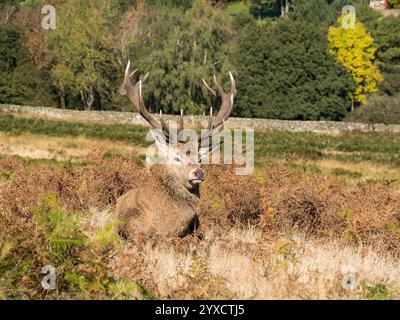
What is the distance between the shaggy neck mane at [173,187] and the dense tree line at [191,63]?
57.3m

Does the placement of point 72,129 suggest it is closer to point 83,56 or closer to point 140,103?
point 83,56

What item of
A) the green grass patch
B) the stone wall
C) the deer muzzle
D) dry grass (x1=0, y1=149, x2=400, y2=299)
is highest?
the deer muzzle

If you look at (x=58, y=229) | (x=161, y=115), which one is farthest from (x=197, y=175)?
(x=58, y=229)

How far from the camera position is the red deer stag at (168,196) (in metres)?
10.1

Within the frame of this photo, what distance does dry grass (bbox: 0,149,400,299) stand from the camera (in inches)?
286

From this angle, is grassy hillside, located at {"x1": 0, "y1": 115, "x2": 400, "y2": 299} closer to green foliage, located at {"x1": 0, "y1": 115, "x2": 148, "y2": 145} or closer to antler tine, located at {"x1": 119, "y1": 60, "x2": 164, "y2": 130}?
antler tine, located at {"x1": 119, "y1": 60, "x2": 164, "y2": 130}

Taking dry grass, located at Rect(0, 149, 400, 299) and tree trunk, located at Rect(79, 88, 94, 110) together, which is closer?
dry grass, located at Rect(0, 149, 400, 299)

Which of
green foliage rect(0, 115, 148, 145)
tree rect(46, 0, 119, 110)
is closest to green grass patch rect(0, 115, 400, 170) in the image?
green foliage rect(0, 115, 148, 145)

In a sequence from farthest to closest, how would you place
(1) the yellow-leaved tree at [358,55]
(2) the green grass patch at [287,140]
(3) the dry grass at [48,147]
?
(1) the yellow-leaved tree at [358,55] < (2) the green grass patch at [287,140] < (3) the dry grass at [48,147]

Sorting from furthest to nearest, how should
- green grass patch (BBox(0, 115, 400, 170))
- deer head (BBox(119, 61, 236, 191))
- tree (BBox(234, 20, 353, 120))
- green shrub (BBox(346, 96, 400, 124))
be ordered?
tree (BBox(234, 20, 353, 120))
green shrub (BBox(346, 96, 400, 124))
green grass patch (BBox(0, 115, 400, 170))
deer head (BBox(119, 61, 236, 191))

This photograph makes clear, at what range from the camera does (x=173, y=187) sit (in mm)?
10383

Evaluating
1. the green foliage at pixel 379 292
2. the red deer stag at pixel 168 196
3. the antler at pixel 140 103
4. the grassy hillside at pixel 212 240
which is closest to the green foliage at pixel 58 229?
the grassy hillside at pixel 212 240

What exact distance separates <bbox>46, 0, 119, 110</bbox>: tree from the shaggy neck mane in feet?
196

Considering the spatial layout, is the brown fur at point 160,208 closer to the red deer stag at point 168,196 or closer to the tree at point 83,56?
the red deer stag at point 168,196
